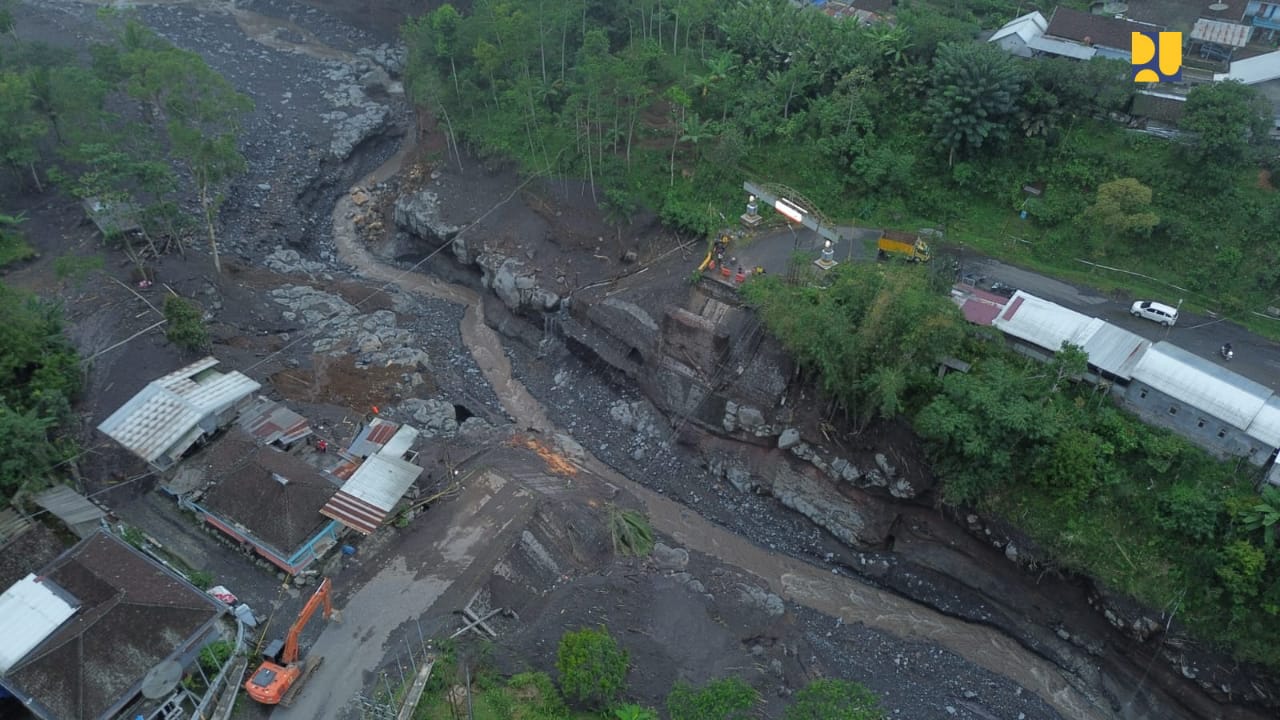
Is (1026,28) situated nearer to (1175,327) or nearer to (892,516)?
(1175,327)

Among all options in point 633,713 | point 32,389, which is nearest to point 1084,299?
point 633,713

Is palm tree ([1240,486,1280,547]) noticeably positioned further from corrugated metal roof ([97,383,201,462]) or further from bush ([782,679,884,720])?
corrugated metal roof ([97,383,201,462])

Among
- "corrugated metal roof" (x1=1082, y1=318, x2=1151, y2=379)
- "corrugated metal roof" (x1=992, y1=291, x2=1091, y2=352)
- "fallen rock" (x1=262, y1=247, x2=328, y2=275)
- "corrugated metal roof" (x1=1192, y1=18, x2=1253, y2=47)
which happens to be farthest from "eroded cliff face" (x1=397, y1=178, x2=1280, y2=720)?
"corrugated metal roof" (x1=1192, y1=18, x2=1253, y2=47)

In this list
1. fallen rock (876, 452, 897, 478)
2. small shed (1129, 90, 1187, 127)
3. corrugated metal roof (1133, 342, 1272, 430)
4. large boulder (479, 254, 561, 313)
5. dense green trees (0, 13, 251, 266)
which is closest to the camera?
corrugated metal roof (1133, 342, 1272, 430)

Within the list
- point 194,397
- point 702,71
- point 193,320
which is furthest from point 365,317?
point 702,71

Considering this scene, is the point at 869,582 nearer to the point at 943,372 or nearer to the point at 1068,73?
the point at 943,372
